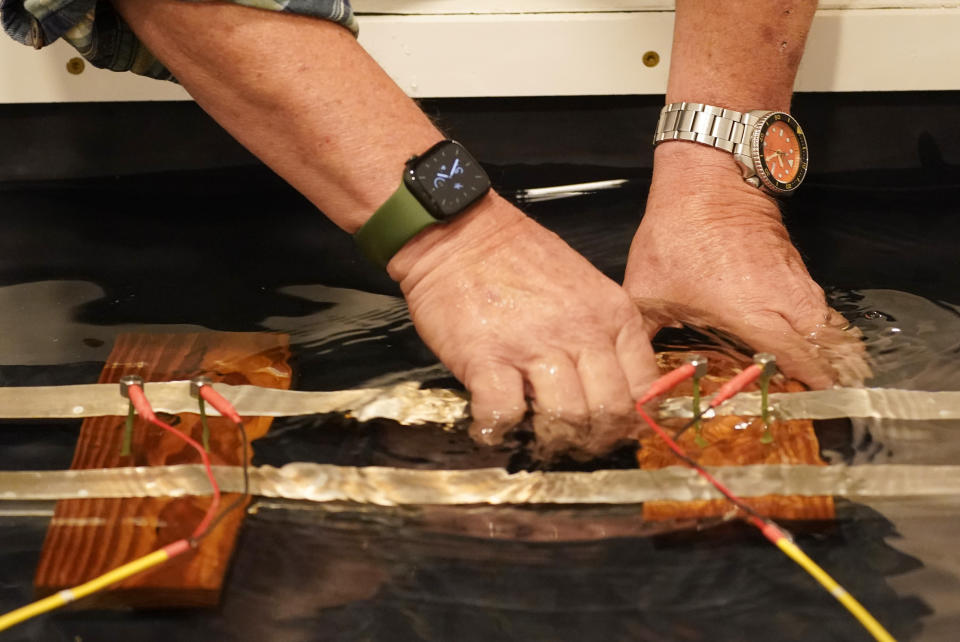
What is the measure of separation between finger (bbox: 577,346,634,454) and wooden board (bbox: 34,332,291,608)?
0.24 m

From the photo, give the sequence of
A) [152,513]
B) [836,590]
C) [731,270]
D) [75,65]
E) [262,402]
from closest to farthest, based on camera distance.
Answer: [836,590] → [152,513] → [262,402] → [731,270] → [75,65]

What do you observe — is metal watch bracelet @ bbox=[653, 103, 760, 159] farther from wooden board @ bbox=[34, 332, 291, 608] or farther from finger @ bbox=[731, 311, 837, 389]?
wooden board @ bbox=[34, 332, 291, 608]

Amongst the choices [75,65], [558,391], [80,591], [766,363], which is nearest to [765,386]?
[766,363]

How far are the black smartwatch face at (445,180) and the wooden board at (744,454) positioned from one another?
22 cm

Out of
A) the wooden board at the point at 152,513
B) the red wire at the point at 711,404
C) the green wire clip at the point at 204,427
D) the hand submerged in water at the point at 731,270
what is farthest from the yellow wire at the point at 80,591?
the hand submerged in water at the point at 731,270

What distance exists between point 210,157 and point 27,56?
0.22 m

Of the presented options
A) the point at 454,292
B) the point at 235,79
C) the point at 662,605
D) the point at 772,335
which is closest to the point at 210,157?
the point at 235,79

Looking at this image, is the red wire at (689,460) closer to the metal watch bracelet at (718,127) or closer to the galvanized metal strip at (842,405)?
the galvanized metal strip at (842,405)

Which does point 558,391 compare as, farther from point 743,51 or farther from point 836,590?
point 743,51

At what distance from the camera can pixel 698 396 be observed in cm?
70

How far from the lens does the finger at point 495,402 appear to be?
72 centimetres

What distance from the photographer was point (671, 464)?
69 centimetres

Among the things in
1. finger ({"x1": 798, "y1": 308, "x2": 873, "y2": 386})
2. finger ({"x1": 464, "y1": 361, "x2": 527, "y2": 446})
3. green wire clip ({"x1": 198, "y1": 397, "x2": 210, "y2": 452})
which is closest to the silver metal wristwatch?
finger ({"x1": 798, "y1": 308, "x2": 873, "y2": 386})

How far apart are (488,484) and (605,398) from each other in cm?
11
